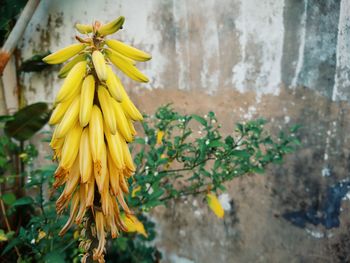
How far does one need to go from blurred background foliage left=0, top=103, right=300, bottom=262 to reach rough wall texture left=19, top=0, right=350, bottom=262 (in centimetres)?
16

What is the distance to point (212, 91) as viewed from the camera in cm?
294

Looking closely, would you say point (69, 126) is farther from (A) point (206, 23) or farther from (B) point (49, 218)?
(A) point (206, 23)

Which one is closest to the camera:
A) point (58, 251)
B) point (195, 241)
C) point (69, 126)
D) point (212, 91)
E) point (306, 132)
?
point (69, 126)

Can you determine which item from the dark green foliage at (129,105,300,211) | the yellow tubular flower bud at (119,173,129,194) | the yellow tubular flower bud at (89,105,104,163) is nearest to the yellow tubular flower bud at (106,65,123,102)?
the yellow tubular flower bud at (89,105,104,163)

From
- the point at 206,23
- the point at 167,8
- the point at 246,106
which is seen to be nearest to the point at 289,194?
the point at 246,106

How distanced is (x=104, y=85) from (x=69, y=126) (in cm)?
19

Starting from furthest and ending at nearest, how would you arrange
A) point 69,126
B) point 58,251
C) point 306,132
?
1. point 306,132
2. point 58,251
3. point 69,126

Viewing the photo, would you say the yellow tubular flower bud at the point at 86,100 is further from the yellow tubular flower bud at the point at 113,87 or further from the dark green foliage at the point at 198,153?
the dark green foliage at the point at 198,153

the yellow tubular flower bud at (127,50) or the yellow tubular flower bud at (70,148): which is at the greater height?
the yellow tubular flower bud at (127,50)

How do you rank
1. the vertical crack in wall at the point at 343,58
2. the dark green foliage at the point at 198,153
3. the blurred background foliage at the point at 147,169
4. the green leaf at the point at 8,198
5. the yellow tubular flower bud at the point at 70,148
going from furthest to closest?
the green leaf at the point at 8,198 < the vertical crack in wall at the point at 343,58 < the dark green foliage at the point at 198,153 < the blurred background foliage at the point at 147,169 < the yellow tubular flower bud at the point at 70,148

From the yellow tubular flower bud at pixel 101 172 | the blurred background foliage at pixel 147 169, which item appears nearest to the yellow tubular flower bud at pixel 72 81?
the yellow tubular flower bud at pixel 101 172

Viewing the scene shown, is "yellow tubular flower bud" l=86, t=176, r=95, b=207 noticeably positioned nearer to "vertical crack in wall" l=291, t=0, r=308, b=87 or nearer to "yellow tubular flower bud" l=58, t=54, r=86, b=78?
"yellow tubular flower bud" l=58, t=54, r=86, b=78

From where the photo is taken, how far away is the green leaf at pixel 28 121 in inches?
126

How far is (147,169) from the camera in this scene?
Result: 2334 millimetres
